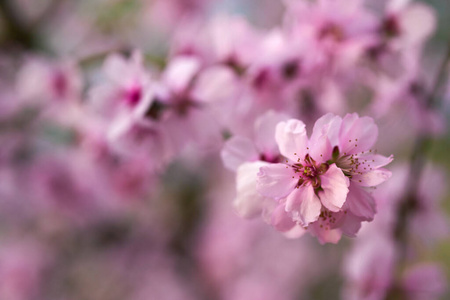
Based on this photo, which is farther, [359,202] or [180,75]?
[180,75]

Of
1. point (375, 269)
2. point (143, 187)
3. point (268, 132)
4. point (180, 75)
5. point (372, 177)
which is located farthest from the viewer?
point (143, 187)

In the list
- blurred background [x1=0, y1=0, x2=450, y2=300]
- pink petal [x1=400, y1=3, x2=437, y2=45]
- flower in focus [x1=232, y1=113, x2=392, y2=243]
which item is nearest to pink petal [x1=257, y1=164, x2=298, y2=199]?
flower in focus [x1=232, y1=113, x2=392, y2=243]

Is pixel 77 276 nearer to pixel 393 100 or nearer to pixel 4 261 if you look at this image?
pixel 4 261

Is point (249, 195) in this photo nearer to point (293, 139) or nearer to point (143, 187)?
point (293, 139)

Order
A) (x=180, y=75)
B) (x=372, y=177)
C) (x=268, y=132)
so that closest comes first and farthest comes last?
1. (x=372, y=177)
2. (x=268, y=132)
3. (x=180, y=75)

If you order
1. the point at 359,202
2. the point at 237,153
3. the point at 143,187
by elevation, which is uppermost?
the point at 143,187

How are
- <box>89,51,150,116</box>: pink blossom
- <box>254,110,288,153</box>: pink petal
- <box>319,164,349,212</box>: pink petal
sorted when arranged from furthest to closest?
<box>89,51,150,116</box>: pink blossom
<box>254,110,288,153</box>: pink petal
<box>319,164,349,212</box>: pink petal

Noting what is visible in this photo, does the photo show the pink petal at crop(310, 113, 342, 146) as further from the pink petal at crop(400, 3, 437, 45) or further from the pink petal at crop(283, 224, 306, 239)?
the pink petal at crop(400, 3, 437, 45)

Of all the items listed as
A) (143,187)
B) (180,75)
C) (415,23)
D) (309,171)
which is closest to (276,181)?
(309,171)
